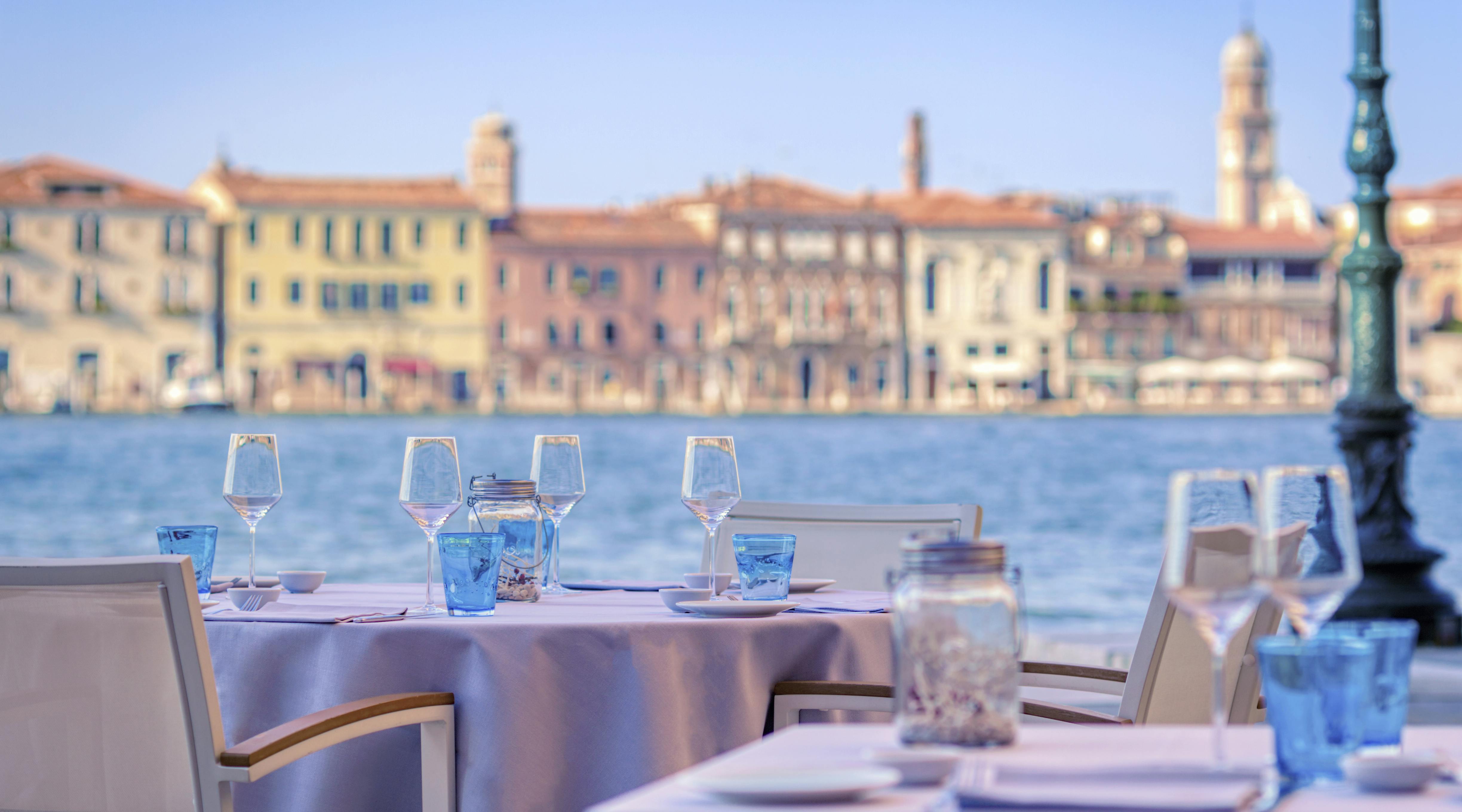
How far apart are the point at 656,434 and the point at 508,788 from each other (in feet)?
150

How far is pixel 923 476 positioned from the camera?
111 ft

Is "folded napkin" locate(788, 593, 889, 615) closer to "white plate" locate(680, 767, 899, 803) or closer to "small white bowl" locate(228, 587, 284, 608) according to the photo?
"small white bowl" locate(228, 587, 284, 608)

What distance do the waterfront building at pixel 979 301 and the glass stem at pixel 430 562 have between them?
5705cm

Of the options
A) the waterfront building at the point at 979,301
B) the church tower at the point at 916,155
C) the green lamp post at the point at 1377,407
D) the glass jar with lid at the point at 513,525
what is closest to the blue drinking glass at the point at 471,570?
the glass jar with lid at the point at 513,525

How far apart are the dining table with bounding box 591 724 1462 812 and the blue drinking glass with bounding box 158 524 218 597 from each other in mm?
1427

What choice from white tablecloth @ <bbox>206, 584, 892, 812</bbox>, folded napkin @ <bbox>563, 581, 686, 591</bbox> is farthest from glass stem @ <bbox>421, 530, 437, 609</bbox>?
folded napkin @ <bbox>563, 581, 686, 591</bbox>

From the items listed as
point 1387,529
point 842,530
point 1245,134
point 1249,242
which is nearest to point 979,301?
point 1249,242

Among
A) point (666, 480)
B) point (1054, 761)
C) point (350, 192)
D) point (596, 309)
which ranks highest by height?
point (350, 192)

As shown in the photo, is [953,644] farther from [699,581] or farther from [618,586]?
[618,586]

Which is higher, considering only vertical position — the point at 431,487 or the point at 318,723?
the point at 431,487

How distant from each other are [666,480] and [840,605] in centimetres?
3047

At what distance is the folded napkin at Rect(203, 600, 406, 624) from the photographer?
2430 millimetres

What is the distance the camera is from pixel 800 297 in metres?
58.0

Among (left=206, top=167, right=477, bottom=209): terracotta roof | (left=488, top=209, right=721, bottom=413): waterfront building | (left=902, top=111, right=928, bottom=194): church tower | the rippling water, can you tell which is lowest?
the rippling water
